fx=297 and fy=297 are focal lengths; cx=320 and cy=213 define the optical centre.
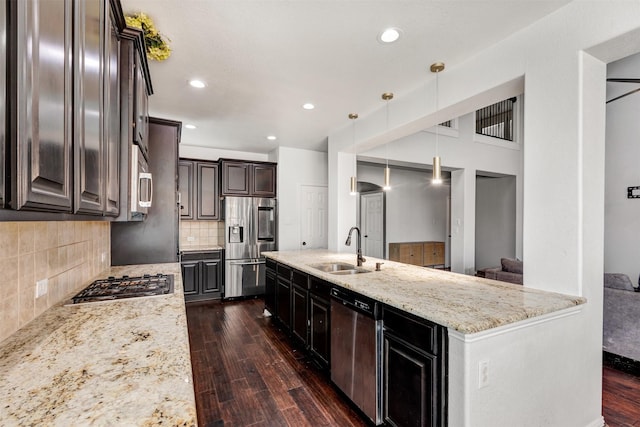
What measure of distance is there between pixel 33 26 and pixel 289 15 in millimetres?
1628

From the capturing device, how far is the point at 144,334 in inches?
51.7

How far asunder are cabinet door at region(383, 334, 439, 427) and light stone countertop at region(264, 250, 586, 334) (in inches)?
9.7

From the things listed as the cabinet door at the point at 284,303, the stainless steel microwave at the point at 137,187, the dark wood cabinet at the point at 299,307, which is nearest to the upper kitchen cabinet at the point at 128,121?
the stainless steel microwave at the point at 137,187

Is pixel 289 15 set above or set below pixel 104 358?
above

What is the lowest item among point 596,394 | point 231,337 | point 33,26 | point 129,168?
point 231,337

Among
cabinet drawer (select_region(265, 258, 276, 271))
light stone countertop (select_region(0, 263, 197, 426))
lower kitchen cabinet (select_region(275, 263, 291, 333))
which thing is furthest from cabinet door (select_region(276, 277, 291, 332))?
light stone countertop (select_region(0, 263, 197, 426))

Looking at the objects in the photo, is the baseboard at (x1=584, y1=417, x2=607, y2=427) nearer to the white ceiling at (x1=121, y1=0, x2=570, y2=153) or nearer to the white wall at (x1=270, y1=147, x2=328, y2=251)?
the white ceiling at (x1=121, y1=0, x2=570, y2=153)

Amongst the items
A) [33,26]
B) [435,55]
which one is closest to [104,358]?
[33,26]

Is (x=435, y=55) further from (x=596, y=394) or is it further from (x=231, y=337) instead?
(x=231, y=337)

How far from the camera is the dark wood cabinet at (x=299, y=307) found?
114 inches

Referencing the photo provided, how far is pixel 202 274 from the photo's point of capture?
492cm

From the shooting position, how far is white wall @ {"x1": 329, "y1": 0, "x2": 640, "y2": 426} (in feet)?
5.50

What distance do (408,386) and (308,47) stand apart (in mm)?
2431

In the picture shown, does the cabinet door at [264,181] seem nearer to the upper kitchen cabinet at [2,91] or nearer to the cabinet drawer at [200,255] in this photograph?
the cabinet drawer at [200,255]
